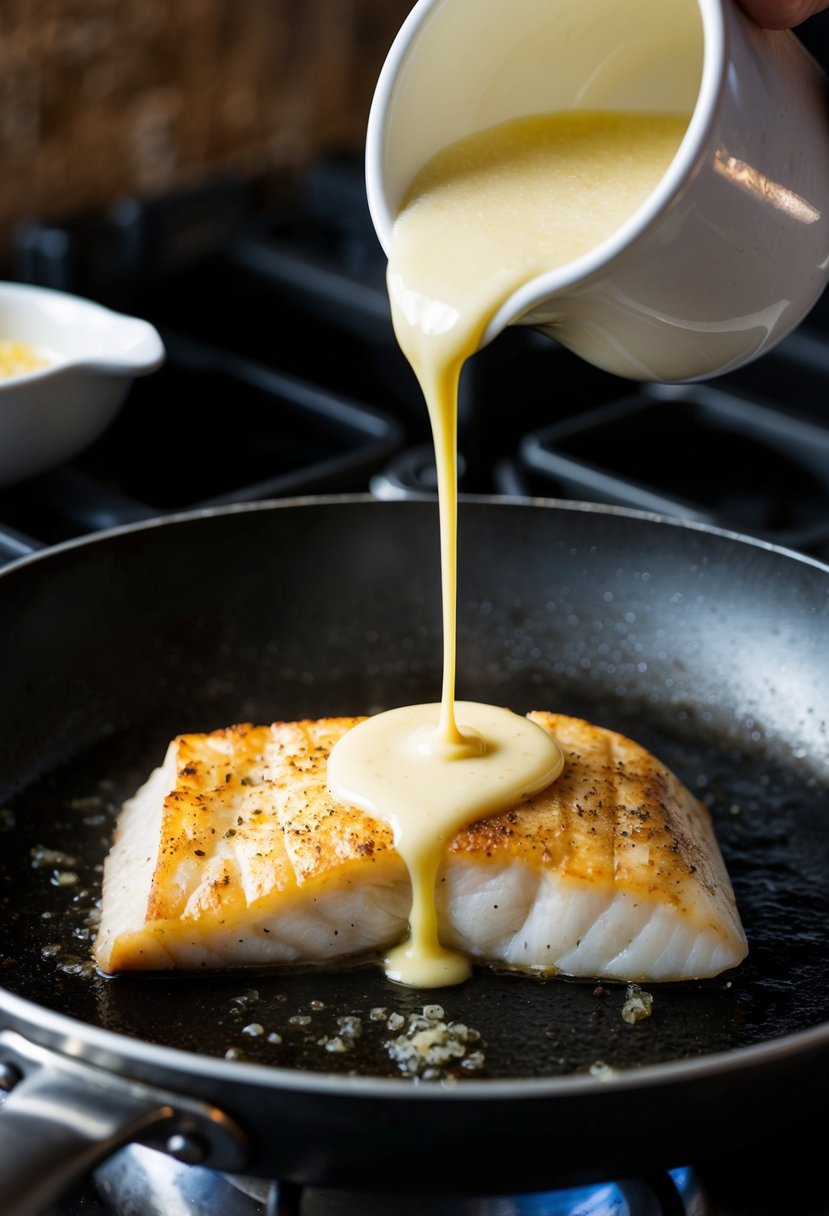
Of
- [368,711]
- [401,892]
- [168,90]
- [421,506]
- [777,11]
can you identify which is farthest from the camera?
[168,90]

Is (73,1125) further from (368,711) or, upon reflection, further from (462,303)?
(368,711)

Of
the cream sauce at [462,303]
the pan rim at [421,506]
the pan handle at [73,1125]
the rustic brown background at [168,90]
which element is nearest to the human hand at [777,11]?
the cream sauce at [462,303]

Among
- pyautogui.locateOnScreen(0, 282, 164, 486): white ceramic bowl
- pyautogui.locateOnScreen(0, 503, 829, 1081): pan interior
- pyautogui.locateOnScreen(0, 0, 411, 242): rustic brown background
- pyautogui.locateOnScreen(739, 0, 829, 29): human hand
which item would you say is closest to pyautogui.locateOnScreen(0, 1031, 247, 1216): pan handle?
pyautogui.locateOnScreen(0, 503, 829, 1081): pan interior

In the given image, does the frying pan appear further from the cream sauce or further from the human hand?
the human hand

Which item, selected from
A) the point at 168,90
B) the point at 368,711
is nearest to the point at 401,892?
the point at 368,711

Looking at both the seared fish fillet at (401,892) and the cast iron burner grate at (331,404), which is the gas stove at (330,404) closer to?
the cast iron burner grate at (331,404)

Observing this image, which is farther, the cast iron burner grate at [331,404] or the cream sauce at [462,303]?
the cast iron burner grate at [331,404]

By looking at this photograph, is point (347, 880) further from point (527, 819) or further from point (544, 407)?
point (544, 407)
